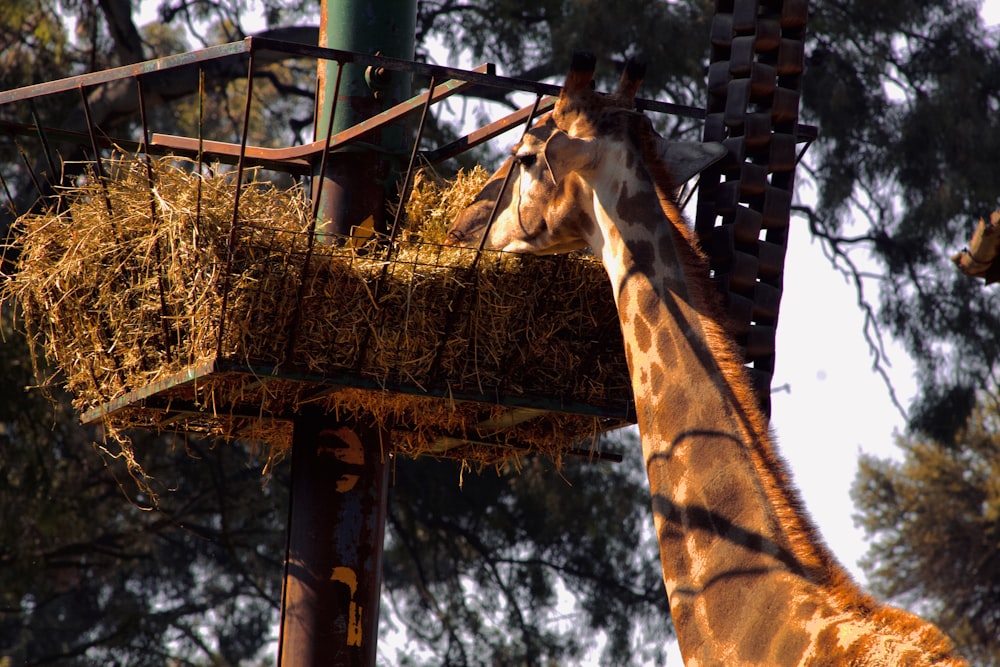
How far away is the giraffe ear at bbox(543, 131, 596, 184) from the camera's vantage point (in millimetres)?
3824

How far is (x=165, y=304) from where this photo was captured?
3764 millimetres

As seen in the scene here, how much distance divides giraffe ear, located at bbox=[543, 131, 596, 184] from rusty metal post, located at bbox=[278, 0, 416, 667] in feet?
2.30

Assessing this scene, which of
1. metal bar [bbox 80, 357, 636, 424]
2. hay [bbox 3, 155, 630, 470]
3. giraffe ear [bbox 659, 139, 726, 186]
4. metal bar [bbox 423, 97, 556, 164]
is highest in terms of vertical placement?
metal bar [bbox 423, 97, 556, 164]

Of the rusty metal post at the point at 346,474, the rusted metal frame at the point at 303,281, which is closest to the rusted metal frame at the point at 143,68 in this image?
the rusted metal frame at the point at 303,281

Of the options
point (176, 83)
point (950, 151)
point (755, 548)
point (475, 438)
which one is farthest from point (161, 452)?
point (755, 548)

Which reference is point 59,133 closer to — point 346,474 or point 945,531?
point 346,474

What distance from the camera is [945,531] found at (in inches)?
960

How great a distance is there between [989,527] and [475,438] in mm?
21573

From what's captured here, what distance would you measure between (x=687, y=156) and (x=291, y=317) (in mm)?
Answer: 1261

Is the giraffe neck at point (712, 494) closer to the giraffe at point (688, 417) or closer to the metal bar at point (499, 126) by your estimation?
the giraffe at point (688, 417)

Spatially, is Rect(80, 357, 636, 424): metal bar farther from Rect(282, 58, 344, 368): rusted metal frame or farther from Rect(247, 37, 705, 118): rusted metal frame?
Rect(247, 37, 705, 118): rusted metal frame

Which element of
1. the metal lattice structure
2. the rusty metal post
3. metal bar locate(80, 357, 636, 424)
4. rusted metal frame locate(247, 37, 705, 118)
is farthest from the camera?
the rusty metal post

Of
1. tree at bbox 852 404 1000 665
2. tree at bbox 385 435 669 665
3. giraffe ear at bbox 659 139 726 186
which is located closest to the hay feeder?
giraffe ear at bbox 659 139 726 186

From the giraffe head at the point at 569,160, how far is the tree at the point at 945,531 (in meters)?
19.9
